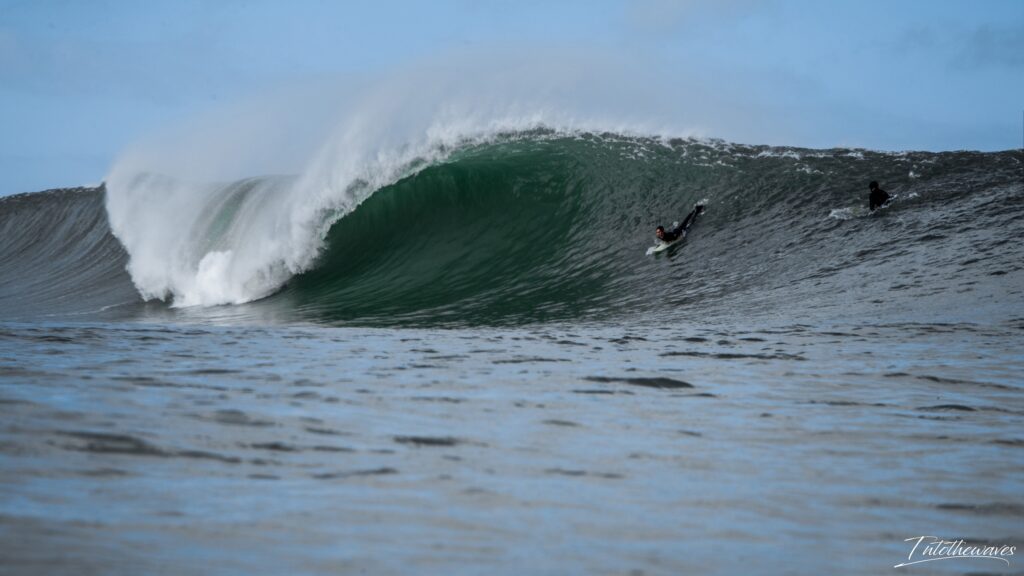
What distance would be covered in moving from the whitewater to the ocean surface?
0.07ft

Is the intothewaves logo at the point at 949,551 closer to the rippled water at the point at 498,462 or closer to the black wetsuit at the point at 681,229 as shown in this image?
the rippled water at the point at 498,462

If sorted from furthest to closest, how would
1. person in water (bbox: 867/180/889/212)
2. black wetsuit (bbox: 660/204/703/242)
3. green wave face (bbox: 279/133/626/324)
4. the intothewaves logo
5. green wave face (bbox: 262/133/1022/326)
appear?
person in water (bbox: 867/180/889/212), black wetsuit (bbox: 660/204/703/242), green wave face (bbox: 279/133/626/324), green wave face (bbox: 262/133/1022/326), the intothewaves logo

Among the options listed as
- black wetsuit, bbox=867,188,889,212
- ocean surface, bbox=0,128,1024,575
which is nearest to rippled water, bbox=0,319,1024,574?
ocean surface, bbox=0,128,1024,575

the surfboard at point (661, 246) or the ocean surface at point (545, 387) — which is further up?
the surfboard at point (661, 246)

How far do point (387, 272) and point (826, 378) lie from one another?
9848mm

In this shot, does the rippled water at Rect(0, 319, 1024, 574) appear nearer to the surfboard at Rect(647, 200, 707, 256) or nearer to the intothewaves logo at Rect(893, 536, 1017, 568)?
the intothewaves logo at Rect(893, 536, 1017, 568)

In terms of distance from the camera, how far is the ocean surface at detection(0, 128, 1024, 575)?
2.83 m

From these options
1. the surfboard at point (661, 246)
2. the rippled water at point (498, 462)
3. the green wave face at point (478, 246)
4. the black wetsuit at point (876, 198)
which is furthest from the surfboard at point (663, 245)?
the rippled water at point (498, 462)

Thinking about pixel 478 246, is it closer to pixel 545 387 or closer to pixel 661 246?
pixel 661 246

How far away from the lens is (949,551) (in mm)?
2893

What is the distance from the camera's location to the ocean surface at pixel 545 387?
111 inches

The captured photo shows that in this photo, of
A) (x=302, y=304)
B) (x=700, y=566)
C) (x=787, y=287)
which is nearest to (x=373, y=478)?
(x=700, y=566)

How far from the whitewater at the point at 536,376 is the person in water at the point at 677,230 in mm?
263

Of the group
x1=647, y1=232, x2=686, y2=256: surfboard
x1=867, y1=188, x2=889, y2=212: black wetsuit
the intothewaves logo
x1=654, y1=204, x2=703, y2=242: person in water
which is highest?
x1=867, y1=188, x2=889, y2=212: black wetsuit
